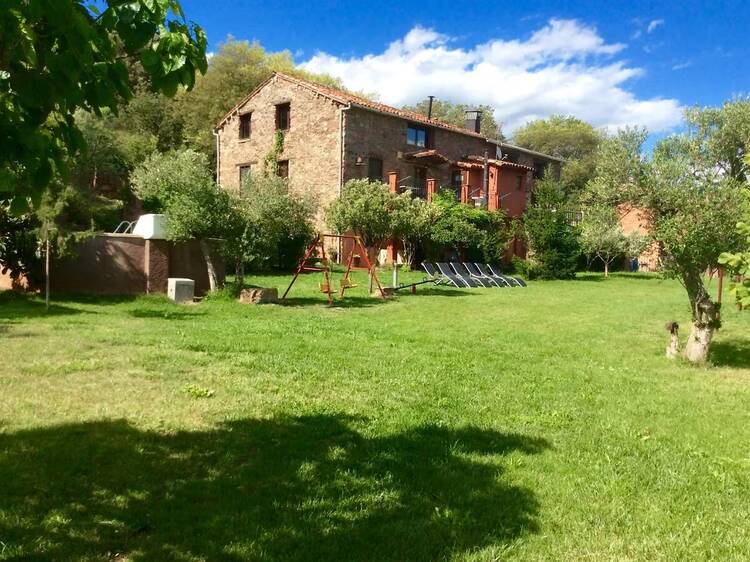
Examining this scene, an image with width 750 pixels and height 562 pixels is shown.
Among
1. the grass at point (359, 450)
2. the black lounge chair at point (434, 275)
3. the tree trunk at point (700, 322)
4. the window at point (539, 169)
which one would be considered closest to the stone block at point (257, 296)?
the grass at point (359, 450)

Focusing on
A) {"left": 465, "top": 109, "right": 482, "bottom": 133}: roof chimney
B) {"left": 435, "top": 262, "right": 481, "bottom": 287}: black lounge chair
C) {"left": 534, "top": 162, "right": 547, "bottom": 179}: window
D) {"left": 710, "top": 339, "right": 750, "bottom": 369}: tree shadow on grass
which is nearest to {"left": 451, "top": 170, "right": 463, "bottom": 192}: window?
{"left": 465, "top": 109, "right": 482, "bottom": 133}: roof chimney

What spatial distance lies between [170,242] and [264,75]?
29174mm

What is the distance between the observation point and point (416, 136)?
33.3 metres

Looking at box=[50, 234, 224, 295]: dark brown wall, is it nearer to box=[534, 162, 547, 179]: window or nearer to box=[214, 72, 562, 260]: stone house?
box=[214, 72, 562, 260]: stone house

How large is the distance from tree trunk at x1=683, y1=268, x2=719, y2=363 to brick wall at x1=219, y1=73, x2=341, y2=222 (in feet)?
71.1

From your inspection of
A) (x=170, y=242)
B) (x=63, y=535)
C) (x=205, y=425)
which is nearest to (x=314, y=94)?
(x=170, y=242)

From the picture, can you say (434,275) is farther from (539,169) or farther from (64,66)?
(539,169)

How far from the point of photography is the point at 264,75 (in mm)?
41031

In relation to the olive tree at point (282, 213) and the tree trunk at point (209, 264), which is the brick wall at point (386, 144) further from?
the tree trunk at point (209, 264)

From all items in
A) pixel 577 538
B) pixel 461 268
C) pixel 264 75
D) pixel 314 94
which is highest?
pixel 264 75

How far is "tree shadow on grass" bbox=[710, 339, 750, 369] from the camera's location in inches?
365

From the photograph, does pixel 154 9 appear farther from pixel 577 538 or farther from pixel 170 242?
pixel 170 242

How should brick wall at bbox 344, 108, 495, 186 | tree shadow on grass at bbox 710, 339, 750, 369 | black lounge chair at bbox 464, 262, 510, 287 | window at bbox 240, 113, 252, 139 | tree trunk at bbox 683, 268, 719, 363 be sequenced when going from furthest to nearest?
1. window at bbox 240, 113, 252, 139
2. brick wall at bbox 344, 108, 495, 186
3. black lounge chair at bbox 464, 262, 510, 287
4. tree shadow on grass at bbox 710, 339, 750, 369
5. tree trunk at bbox 683, 268, 719, 363

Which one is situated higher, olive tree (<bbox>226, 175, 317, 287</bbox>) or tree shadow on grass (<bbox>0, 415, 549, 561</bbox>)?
olive tree (<bbox>226, 175, 317, 287</bbox>)
